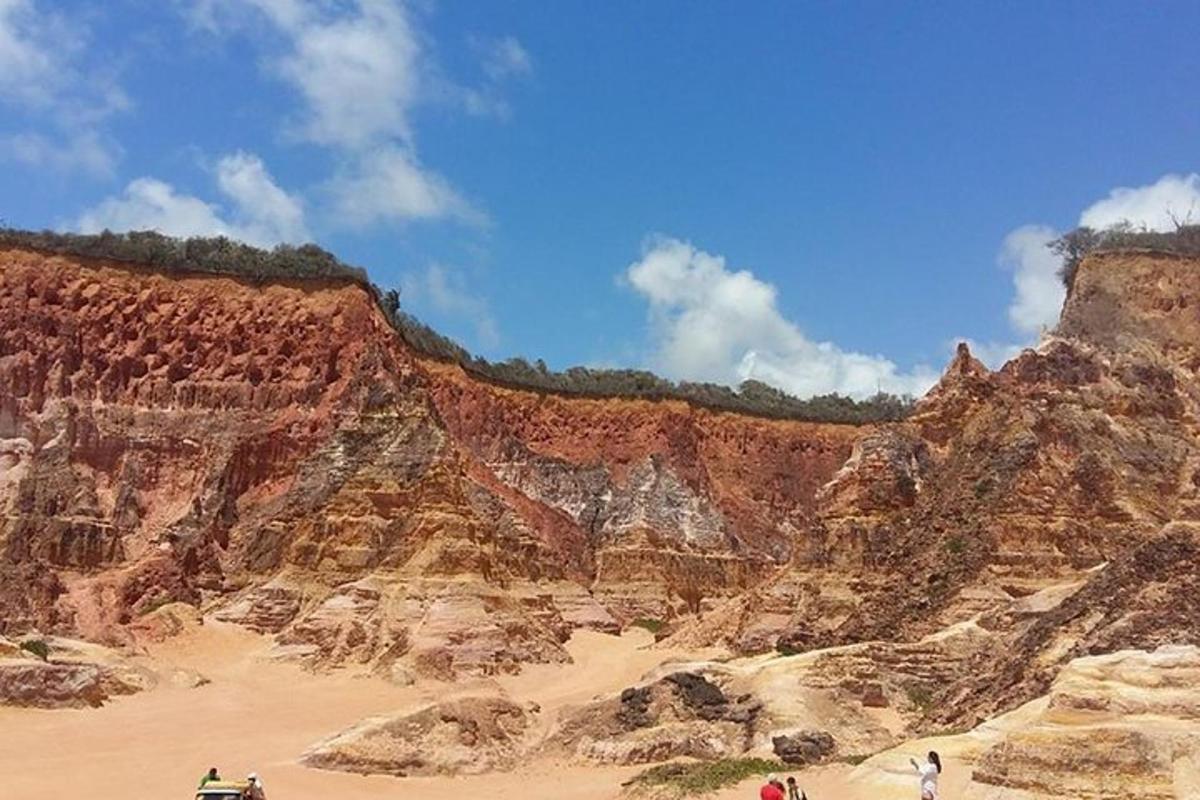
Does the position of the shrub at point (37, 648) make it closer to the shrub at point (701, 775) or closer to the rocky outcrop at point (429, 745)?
the rocky outcrop at point (429, 745)

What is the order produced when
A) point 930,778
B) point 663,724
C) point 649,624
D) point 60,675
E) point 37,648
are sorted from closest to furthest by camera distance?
point 930,778 < point 663,724 < point 60,675 < point 37,648 < point 649,624

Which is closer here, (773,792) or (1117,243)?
(773,792)

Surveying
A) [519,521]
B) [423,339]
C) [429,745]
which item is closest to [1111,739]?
[429,745]

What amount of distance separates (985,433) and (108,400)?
1266 inches

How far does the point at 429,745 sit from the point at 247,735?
4791 millimetres

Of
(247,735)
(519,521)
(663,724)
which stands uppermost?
(519,521)

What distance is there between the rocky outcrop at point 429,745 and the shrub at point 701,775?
3.90 metres

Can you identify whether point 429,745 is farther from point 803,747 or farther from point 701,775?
point 803,747

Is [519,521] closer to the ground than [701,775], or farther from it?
farther from it

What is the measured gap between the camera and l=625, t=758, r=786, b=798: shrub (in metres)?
19.9

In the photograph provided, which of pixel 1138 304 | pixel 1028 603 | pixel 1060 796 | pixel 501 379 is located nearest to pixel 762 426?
pixel 501 379

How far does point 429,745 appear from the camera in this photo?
24.0m

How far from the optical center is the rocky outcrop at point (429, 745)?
2314cm

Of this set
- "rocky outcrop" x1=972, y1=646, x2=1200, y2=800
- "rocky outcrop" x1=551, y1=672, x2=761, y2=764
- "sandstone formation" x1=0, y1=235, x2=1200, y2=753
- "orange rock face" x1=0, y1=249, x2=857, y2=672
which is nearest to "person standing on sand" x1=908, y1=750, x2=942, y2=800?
"rocky outcrop" x1=972, y1=646, x2=1200, y2=800
